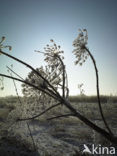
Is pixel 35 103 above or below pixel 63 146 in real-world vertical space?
above

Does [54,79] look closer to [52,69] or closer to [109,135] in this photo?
[52,69]

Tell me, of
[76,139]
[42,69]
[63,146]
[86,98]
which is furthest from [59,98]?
[86,98]

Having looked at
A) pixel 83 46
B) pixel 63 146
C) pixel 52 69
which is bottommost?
pixel 63 146

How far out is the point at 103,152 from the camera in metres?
4.77

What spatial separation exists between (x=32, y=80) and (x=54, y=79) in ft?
Answer: 2.39

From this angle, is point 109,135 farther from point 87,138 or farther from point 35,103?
point 87,138

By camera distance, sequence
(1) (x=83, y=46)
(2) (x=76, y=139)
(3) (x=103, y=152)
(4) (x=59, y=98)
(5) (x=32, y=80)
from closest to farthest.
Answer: (4) (x=59, y=98) → (1) (x=83, y=46) → (5) (x=32, y=80) → (3) (x=103, y=152) → (2) (x=76, y=139)

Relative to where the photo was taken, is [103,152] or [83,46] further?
[103,152]

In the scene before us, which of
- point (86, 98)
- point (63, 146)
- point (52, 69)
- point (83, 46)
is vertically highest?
point (83, 46)

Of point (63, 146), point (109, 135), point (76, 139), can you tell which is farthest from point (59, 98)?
point (76, 139)

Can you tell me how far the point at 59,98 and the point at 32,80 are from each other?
209 centimetres

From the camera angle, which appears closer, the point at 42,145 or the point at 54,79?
the point at 54,79

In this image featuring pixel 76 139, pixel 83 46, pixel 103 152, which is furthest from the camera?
pixel 76 139

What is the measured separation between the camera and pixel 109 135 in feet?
6.10
